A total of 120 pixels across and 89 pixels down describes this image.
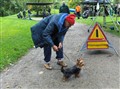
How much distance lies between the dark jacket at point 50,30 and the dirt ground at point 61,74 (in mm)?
800

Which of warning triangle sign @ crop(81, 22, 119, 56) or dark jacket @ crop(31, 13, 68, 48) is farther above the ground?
dark jacket @ crop(31, 13, 68, 48)

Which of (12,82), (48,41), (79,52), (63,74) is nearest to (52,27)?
(48,41)

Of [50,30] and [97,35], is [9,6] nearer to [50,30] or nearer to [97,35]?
[97,35]

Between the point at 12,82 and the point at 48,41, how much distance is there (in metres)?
1.21

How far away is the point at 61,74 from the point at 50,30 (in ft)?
3.63

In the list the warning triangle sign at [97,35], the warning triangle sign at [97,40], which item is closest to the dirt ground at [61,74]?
the warning triangle sign at [97,40]

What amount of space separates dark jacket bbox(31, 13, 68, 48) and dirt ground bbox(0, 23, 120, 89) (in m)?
0.80

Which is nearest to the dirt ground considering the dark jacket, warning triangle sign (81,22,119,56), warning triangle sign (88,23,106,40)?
warning triangle sign (81,22,119,56)

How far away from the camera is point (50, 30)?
6.84 meters

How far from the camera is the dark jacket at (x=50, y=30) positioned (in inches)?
268

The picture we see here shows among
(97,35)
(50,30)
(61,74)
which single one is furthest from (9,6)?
(50,30)

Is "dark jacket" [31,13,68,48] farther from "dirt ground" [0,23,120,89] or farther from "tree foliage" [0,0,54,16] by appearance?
"tree foliage" [0,0,54,16]

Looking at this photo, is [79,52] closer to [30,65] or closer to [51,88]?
[30,65]

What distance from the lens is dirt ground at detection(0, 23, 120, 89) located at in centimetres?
641
